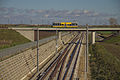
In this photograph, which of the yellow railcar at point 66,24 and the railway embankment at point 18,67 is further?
the yellow railcar at point 66,24

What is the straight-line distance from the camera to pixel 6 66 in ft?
88.2

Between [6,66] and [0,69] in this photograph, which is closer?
[0,69]

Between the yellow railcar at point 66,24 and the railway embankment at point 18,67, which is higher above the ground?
the yellow railcar at point 66,24

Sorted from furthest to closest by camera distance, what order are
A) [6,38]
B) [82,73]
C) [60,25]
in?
[60,25] < [6,38] < [82,73]

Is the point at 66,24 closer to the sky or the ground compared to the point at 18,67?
closer to the sky

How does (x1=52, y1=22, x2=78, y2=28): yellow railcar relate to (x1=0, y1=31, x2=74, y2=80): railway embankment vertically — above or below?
above

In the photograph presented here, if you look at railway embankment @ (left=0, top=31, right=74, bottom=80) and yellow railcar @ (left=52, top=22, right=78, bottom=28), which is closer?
railway embankment @ (left=0, top=31, right=74, bottom=80)

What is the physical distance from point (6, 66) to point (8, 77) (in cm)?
236

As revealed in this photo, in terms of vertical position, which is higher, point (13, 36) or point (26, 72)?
point (13, 36)

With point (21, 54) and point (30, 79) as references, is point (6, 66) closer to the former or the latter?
point (30, 79)

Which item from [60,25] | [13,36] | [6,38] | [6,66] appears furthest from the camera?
[60,25]

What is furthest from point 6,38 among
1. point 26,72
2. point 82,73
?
point 82,73

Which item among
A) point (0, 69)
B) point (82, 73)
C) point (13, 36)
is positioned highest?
point (13, 36)

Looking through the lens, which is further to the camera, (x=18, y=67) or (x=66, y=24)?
(x=66, y=24)
